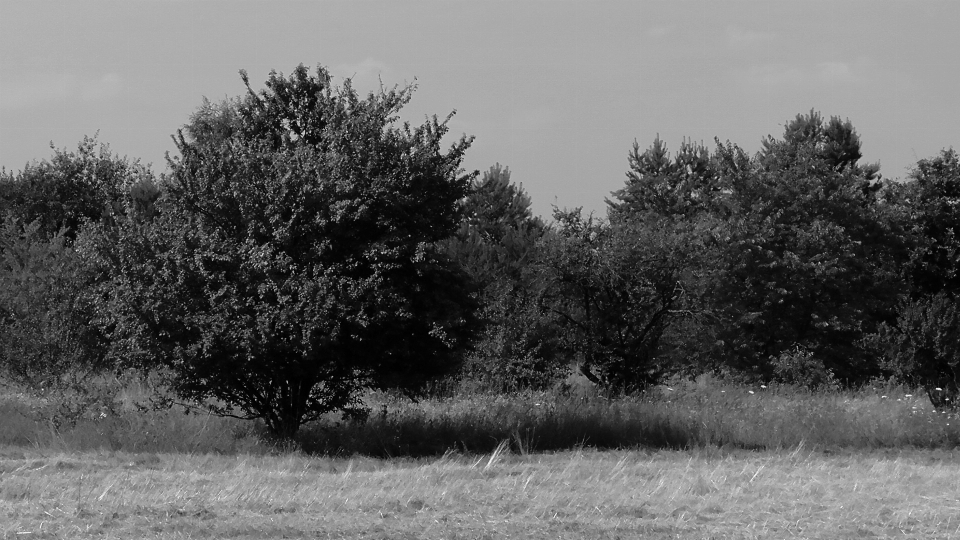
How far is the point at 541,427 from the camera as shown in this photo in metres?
17.5

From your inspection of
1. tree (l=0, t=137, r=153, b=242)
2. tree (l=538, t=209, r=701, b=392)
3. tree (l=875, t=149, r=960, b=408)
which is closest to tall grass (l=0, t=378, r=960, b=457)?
tree (l=538, t=209, r=701, b=392)

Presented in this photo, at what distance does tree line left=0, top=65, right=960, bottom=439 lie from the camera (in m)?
15.1

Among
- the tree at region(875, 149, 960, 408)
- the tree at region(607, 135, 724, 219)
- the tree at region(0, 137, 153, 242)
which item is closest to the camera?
the tree at region(875, 149, 960, 408)

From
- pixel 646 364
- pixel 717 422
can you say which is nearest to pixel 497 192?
pixel 646 364

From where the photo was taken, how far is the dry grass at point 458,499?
349 inches

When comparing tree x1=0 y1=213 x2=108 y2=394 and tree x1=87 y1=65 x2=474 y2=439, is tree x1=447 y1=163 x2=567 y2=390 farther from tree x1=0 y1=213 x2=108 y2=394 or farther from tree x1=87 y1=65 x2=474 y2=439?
tree x1=0 y1=213 x2=108 y2=394

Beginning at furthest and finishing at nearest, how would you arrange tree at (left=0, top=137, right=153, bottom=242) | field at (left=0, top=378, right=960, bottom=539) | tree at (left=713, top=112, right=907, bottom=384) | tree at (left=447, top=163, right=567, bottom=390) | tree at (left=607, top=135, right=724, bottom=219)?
tree at (left=607, top=135, right=724, bottom=219) → tree at (left=0, top=137, right=153, bottom=242) → tree at (left=713, top=112, right=907, bottom=384) → tree at (left=447, top=163, right=567, bottom=390) → field at (left=0, top=378, right=960, bottom=539)

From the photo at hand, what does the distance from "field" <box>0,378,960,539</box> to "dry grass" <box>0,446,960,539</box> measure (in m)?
0.03

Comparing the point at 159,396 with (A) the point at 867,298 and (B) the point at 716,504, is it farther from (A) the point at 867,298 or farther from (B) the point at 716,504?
(A) the point at 867,298

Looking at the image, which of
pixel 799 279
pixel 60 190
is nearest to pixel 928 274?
pixel 799 279

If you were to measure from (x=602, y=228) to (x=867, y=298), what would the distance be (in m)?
10.9

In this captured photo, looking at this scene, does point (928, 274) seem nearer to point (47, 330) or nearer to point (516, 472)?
point (516, 472)

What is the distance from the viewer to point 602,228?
2497cm

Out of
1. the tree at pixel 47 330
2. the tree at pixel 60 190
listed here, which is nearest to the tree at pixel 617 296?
the tree at pixel 47 330
